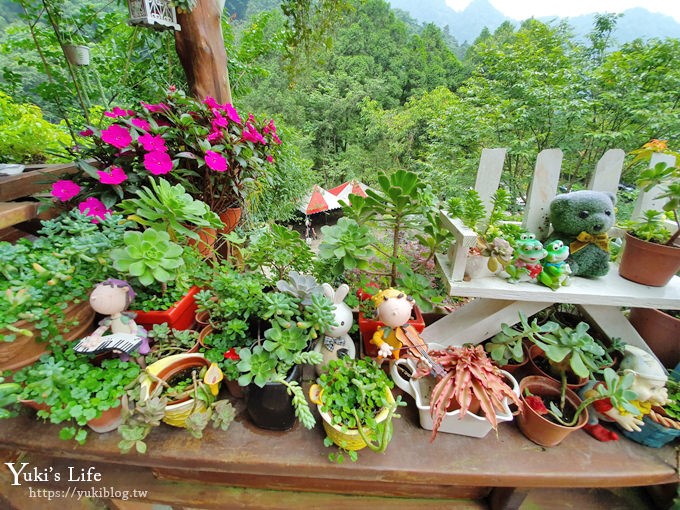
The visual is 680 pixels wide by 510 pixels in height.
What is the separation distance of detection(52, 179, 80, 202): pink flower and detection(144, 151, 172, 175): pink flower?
22 centimetres

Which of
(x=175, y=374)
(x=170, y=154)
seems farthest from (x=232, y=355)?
(x=170, y=154)

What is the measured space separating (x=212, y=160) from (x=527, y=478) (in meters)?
1.10

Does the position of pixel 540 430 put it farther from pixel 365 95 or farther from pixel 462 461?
pixel 365 95

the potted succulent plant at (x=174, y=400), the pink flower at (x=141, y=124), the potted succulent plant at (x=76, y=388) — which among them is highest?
the pink flower at (x=141, y=124)

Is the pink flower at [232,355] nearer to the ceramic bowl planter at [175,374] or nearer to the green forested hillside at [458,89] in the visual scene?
Result: the ceramic bowl planter at [175,374]

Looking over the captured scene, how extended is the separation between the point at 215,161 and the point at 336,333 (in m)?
0.58

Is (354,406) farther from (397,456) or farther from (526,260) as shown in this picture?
(526,260)

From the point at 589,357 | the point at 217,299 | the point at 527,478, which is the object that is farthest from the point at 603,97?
the point at 217,299

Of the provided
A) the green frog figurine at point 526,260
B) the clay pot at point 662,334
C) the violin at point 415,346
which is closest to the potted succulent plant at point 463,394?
the violin at point 415,346

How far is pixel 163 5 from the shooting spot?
909 mm

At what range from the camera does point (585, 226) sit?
0.76 meters

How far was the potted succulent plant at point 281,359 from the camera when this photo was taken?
61cm

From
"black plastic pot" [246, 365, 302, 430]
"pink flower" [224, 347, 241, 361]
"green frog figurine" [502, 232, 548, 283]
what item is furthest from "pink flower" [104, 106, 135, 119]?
"green frog figurine" [502, 232, 548, 283]

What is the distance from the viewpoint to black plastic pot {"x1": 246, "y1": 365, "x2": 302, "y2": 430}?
62cm
